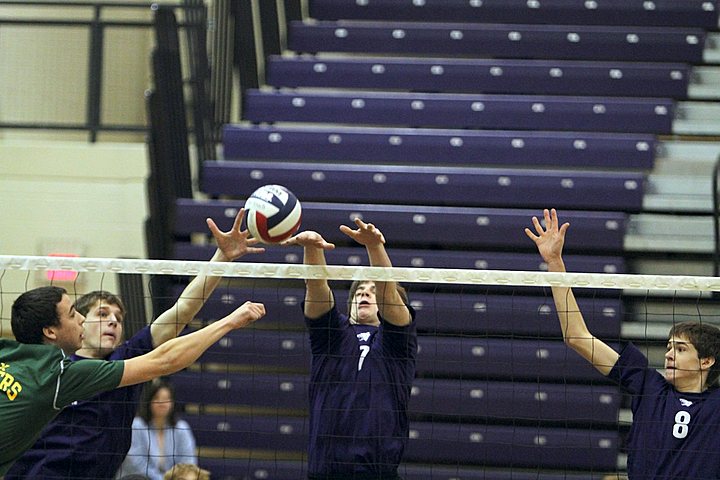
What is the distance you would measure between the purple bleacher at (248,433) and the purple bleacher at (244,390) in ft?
0.39

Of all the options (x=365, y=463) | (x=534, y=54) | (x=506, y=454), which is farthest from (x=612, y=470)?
(x=534, y=54)

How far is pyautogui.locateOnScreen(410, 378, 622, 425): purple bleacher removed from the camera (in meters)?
8.70

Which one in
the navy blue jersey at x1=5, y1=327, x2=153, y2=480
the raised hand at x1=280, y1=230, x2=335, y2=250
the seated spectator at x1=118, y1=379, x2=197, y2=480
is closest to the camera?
the raised hand at x1=280, y1=230, x2=335, y2=250

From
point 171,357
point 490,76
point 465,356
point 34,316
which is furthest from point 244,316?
point 490,76

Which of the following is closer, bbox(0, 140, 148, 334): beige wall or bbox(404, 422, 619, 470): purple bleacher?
bbox(404, 422, 619, 470): purple bleacher

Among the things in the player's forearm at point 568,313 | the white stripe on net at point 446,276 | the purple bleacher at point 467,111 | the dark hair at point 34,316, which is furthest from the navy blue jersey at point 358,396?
the purple bleacher at point 467,111

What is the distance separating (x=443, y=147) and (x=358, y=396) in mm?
4118

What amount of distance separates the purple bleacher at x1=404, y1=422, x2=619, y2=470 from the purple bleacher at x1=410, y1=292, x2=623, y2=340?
70cm

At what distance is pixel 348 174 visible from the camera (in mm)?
9812

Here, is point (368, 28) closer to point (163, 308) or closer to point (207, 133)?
point (207, 133)

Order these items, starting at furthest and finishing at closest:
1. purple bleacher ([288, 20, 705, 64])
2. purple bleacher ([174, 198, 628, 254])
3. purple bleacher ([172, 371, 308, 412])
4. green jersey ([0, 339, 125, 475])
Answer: purple bleacher ([288, 20, 705, 64]), purple bleacher ([174, 198, 628, 254]), purple bleacher ([172, 371, 308, 412]), green jersey ([0, 339, 125, 475])

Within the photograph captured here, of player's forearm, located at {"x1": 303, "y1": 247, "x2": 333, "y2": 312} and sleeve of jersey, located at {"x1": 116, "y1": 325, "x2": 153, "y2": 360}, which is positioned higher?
player's forearm, located at {"x1": 303, "y1": 247, "x2": 333, "y2": 312}

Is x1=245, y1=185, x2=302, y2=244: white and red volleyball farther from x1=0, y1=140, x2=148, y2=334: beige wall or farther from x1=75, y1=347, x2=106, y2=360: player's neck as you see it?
x1=0, y1=140, x2=148, y2=334: beige wall

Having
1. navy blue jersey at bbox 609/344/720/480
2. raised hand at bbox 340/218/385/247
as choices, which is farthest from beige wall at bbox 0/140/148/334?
navy blue jersey at bbox 609/344/720/480
